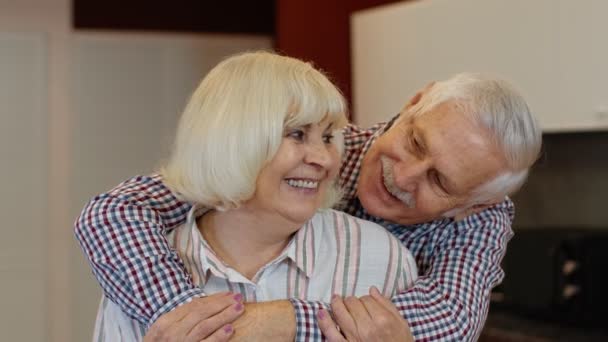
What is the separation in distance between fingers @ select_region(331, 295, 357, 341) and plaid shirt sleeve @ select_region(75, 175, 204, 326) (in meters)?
0.22

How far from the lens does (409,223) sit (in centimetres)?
171

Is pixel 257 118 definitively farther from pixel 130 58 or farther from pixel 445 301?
pixel 130 58

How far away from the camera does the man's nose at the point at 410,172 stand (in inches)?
64.1

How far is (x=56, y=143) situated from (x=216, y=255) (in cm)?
367

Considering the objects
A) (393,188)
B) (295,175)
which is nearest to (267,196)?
(295,175)

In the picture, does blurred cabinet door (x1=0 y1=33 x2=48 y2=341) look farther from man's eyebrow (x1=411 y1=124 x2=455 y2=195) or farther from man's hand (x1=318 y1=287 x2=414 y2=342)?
man's hand (x1=318 y1=287 x2=414 y2=342)

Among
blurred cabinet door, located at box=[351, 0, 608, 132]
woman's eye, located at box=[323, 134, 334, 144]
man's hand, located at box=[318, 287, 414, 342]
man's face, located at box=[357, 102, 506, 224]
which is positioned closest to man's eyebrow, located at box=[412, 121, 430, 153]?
man's face, located at box=[357, 102, 506, 224]

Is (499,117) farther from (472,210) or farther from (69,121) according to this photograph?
(69,121)

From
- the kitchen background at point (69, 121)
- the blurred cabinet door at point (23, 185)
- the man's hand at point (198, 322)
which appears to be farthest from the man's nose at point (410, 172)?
the blurred cabinet door at point (23, 185)

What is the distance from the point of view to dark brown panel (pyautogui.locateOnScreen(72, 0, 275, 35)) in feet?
16.3

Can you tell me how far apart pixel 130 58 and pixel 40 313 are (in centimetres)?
156

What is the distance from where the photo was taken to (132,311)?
1.40 m

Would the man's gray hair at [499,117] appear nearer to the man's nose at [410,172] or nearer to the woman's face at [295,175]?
the man's nose at [410,172]

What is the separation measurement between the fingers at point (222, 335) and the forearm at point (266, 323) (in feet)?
0.05
